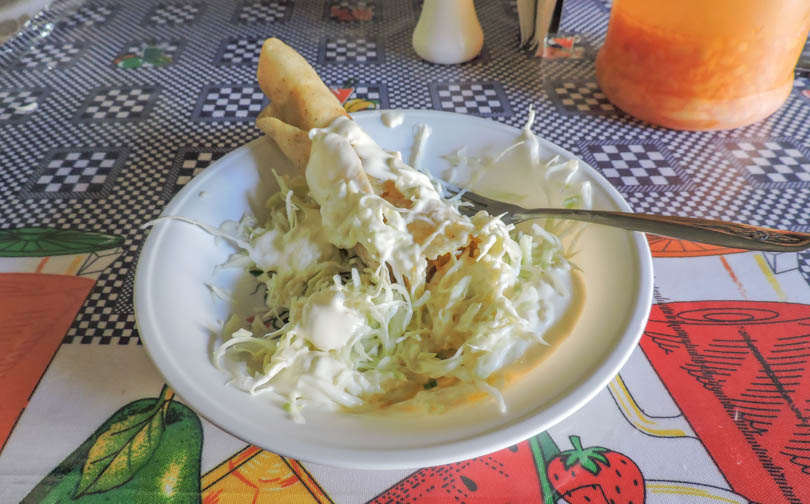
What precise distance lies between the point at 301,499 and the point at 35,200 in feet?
2.40

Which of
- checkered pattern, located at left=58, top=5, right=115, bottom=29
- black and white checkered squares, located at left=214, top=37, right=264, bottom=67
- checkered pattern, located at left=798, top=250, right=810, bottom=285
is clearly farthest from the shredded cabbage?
checkered pattern, located at left=58, top=5, right=115, bottom=29

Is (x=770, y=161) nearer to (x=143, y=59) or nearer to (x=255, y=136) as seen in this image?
(x=255, y=136)

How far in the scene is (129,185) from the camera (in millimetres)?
974

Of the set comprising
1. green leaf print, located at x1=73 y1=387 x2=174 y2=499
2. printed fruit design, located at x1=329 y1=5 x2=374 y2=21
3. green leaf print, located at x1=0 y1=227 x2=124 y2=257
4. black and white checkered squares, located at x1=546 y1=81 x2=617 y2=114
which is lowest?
green leaf print, located at x1=73 y1=387 x2=174 y2=499

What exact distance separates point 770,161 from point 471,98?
1.90ft

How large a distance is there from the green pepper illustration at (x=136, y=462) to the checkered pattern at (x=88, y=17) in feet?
3.95

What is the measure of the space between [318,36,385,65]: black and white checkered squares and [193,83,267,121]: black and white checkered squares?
0.20m

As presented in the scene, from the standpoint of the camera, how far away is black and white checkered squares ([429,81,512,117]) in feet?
3.79

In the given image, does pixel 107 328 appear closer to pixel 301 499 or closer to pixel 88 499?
pixel 88 499

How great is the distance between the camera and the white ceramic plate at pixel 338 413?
482 millimetres

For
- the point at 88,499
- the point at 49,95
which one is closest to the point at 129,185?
the point at 49,95

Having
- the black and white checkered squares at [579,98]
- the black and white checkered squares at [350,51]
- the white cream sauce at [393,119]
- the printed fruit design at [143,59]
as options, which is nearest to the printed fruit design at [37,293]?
the white cream sauce at [393,119]

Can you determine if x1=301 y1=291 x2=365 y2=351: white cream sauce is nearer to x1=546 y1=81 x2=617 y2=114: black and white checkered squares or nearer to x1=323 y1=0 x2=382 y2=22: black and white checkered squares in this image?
x1=546 y1=81 x2=617 y2=114: black and white checkered squares

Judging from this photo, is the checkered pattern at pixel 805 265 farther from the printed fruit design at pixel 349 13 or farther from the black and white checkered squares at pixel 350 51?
the printed fruit design at pixel 349 13
